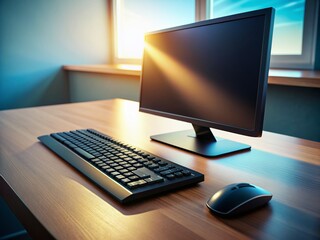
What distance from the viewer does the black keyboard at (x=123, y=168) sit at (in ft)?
2.07

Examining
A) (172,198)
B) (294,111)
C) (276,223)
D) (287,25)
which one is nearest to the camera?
(276,223)

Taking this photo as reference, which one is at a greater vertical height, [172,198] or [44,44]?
[44,44]

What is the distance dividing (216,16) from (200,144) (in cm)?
127

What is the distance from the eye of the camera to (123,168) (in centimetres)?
71

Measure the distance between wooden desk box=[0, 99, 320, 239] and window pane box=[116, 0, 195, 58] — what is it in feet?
4.98

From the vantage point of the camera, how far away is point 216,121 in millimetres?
866

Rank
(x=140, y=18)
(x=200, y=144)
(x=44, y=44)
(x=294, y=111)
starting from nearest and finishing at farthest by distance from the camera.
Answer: (x=200, y=144) → (x=294, y=111) → (x=44, y=44) → (x=140, y=18)

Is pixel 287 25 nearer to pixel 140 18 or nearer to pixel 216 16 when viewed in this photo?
pixel 216 16

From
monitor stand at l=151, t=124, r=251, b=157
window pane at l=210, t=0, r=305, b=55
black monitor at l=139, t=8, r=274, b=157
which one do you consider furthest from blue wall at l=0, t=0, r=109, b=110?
monitor stand at l=151, t=124, r=251, b=157

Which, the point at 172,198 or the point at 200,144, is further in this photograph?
the point at 200,144

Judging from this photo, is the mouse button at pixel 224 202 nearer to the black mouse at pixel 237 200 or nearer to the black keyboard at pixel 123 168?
the black mouse at pixel 237 200

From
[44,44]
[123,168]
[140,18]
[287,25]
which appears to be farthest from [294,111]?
[44,44]

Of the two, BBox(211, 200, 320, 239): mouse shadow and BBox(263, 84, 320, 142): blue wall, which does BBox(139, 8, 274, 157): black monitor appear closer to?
BBox(211, 200, 320, 239): mouse shadow

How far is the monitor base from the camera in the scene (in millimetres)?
885
